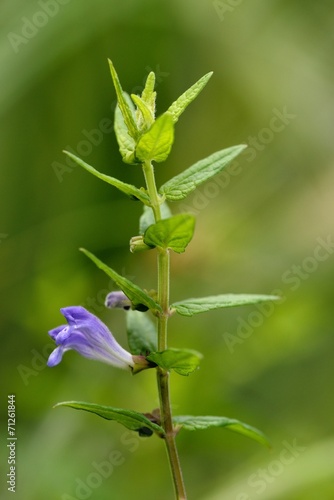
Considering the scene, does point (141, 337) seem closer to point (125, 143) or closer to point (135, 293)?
point (135, 293)

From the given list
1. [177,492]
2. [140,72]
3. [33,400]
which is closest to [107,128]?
[140,72]

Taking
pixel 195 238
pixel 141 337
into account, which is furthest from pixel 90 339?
pixel 195 238

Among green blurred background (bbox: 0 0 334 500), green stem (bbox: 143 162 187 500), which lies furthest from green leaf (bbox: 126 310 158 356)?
Answer: green blurred background (bbox: 0 0 334 500)

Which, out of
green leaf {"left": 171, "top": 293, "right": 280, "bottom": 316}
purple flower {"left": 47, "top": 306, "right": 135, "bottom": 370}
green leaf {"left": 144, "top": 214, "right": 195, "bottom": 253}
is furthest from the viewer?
purple flower {"left": 47, "top": 306, "right": 135, "bottom": 370}

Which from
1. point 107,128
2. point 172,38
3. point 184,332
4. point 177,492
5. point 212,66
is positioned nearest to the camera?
point 177,492

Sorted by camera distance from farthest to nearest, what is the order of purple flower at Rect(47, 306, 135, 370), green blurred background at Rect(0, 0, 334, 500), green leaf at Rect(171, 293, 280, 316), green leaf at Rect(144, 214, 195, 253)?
green blurred background at Rect(0, 0, 334, 500), purple flower at Rect(47, 306, 135, 370), green leaf at Rect(171, 293, 280, 316), green leaf at Rect(144, 214, 195, 253)

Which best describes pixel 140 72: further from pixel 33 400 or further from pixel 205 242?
pixel 33 400

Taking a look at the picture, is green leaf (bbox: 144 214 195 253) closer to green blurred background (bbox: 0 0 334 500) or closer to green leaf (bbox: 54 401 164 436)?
Answer: green leaf (bbox: 54 401 164 436)
